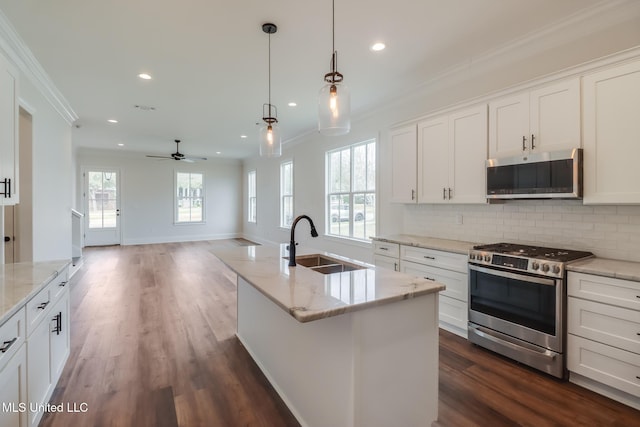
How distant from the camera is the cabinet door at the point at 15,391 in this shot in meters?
1.38

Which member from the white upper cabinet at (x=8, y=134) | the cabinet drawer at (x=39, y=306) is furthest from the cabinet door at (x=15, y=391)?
the white upper cabinet at (x=8, y=134)

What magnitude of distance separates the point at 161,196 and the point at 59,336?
310 inches

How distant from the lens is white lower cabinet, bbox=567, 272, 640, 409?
6.40 ft

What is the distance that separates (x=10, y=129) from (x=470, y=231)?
13.4 ft

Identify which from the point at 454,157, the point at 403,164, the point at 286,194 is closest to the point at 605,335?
the point at 454,157

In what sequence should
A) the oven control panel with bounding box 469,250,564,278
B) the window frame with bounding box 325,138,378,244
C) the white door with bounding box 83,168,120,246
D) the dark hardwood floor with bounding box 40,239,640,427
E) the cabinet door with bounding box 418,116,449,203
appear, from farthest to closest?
the white door with bounding box 83,168,120,246
the window frame with bounding box 325,138,378,244
the cabinet door with bounding box 418,116,449,203
the oven control panel with bounding box 469,250,564,278
the dark hardwood floor with bounding box 40,239,640,427

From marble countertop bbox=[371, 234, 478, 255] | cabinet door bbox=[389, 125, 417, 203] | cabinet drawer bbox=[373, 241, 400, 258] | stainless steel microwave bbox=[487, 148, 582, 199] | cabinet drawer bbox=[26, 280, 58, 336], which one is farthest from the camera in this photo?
cabinet door bbox=[389, 125, 417, 203]

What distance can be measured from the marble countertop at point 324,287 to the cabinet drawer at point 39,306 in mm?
1089

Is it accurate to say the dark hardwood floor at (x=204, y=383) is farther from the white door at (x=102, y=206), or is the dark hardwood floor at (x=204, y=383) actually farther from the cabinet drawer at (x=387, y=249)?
the white door at (x=102, y=206)

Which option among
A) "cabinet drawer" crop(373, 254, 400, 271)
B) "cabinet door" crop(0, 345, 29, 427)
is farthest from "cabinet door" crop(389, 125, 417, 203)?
"cabinet door" crop(0, 345, 29, 427)

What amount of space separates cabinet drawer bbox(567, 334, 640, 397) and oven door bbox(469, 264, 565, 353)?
96mm

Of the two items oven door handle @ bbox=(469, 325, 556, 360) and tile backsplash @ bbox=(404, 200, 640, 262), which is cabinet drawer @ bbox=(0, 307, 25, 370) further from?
tile backsplash @ bbox=(404, 200, 640, 262)

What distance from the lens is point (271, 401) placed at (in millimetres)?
2113

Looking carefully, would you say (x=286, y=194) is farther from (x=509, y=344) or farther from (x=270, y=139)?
(x=509, y=344)
